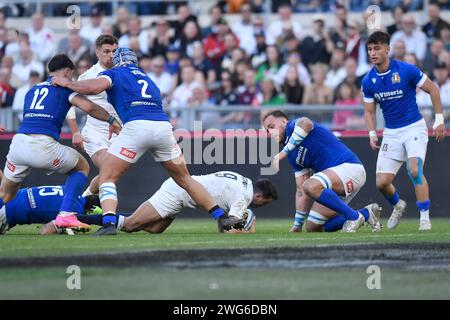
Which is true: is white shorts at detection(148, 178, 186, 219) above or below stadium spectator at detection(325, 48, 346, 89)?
below

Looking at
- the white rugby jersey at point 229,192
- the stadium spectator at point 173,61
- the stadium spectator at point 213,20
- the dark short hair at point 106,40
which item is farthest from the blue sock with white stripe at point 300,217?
the stadium spectator at point 213,20

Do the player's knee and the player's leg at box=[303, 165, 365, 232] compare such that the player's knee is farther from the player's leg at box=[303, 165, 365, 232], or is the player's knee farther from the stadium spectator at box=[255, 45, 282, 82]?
the stadium spectator at box=[255, 45, 282, 82]

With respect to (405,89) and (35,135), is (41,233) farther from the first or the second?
(405,89)

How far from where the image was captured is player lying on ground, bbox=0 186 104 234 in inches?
476

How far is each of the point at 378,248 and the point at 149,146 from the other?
2771 millimetres

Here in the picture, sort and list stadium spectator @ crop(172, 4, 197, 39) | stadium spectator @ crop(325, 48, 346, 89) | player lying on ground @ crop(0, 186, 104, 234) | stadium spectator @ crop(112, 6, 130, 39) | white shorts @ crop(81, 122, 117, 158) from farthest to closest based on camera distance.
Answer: stadium spectator @ crop(112, 6, 130, 39) < stadium spectator @ crop(172, 4, 197, 39) < stadium spectator @ crop(325, 48, 346, 89) < white shorts @ crop(81, 122, 117, 158) < player lying on ground @ crop(0, 186, 104, 234)

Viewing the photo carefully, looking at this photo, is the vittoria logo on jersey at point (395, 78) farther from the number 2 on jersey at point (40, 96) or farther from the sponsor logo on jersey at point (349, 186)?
the number 2 on jersey at point (40, 96)

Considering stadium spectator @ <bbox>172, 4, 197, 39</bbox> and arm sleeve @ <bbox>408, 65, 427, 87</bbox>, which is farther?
stadium spectator @ <bbox>172, 4, 197, 39</bbox>

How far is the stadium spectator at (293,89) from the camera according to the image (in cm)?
1842

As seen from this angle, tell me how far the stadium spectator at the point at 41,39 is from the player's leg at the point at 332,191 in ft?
34.0

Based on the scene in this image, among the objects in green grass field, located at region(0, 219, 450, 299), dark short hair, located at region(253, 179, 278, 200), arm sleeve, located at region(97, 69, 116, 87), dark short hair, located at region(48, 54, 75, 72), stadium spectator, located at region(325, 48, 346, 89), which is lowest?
green grass field, located at region(0, 219, 450, 299)

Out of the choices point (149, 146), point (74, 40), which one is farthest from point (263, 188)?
point (74, 40)

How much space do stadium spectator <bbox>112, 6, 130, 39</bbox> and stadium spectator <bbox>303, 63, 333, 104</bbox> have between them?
461 cm

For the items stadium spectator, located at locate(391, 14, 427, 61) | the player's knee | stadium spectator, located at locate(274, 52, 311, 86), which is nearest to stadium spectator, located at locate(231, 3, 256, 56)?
stadium spectator, located at locate(274, 52, 311, 86)
